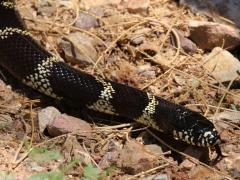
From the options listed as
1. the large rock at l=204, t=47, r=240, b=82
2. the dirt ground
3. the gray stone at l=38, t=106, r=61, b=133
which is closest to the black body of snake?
the dirt ground

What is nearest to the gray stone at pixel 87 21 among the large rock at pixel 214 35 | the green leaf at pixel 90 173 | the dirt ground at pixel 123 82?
the dirt ground at pixel 123 82

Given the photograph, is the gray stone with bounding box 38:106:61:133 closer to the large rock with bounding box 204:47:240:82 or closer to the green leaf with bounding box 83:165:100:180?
the green leaf with bounding box 83:165:100:180

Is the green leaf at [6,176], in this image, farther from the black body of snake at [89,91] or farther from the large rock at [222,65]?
the large rock at [222,65]

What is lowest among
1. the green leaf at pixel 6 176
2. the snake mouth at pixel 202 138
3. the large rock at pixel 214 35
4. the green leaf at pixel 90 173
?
the green leaf at pixel 90 173

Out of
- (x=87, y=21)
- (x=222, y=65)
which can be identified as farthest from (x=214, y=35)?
(x=87, y=21)

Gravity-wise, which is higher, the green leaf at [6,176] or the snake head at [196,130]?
the snake head at [196,130]

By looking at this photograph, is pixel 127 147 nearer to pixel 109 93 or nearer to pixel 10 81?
pixel 109 93
